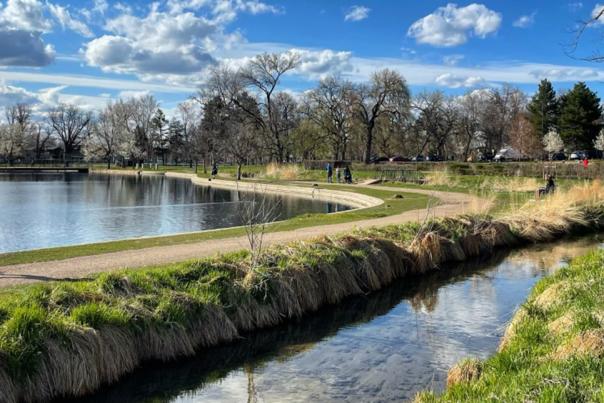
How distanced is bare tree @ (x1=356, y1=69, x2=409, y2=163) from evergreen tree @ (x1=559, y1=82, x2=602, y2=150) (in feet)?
69.8

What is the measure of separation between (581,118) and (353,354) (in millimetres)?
72597

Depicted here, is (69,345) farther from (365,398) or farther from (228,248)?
(228,248)

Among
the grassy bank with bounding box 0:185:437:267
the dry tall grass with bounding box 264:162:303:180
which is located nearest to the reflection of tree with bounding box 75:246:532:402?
the grassy bank with bounding box 0:185:437:267

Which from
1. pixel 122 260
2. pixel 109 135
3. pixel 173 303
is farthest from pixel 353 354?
pixel 109 135

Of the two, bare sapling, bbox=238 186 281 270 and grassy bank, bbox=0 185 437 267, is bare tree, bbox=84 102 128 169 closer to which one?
grassy bank, bbox=0 185 437 267

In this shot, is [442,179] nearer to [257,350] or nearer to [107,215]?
[107,215]

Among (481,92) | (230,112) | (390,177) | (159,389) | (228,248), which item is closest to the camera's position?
(159,389)

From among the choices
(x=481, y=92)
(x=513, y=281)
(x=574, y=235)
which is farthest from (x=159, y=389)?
(x=481, y=92)

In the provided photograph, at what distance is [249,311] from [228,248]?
413cm

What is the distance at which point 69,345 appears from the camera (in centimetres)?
750

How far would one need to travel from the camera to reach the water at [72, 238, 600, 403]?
7.93 m

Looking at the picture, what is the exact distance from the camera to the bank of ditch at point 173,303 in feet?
24.0

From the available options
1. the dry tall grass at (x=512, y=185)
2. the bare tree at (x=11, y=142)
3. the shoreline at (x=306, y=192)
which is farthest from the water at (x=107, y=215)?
the bare tree at (x=11, y=142)

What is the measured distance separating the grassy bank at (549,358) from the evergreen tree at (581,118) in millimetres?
69602
